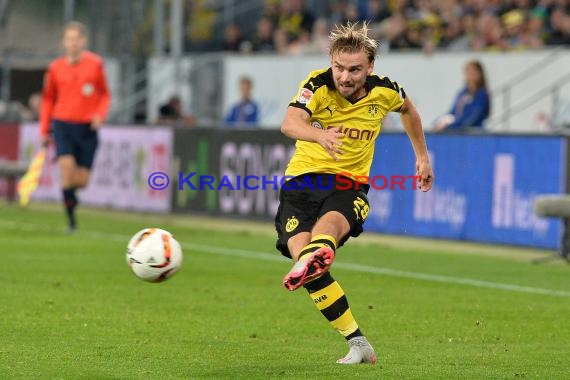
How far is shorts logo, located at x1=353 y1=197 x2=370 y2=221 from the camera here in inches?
340

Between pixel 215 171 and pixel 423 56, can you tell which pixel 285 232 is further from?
pixel 423 56

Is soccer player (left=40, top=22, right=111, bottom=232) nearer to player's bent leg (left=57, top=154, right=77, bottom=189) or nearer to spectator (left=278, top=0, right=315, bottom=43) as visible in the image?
player's bent leg (left=57, top=154, right=77, bottom=189)

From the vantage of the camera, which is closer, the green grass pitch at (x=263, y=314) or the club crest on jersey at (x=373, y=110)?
the green grass pitch at (x=263, y=314)

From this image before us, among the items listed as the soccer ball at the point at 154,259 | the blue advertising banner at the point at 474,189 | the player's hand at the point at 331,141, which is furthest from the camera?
the blue advertising banner at the point at 474,189

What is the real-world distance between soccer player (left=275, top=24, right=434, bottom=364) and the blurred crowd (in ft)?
42.6

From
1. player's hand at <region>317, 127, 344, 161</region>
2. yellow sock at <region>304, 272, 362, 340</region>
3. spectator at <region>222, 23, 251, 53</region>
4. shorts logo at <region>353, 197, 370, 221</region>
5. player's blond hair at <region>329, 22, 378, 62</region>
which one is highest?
spectator at <region>222, 23, 251, 53</region>

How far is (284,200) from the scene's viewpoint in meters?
8.80

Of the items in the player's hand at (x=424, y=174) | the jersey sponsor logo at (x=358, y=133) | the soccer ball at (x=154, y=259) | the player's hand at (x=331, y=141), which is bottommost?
the soccer ball at (x=154, y=259)

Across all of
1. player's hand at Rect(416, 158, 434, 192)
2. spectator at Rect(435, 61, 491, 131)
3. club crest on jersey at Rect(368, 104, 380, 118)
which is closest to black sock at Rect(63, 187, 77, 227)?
spectator at Rect(435, 61, 491, 131)

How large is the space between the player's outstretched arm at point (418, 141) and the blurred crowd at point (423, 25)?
12.7 m

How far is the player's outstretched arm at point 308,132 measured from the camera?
26.3ft

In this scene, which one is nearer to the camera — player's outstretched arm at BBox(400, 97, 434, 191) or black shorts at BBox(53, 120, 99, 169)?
player's outstretched arm at BBox(400, 97, 434, 191)

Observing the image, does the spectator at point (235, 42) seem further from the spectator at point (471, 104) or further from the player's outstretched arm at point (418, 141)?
the player's outstretched arm at point (418, 141)

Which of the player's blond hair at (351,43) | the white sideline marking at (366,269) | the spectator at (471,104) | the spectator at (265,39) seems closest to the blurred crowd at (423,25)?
the spectator at (265,39)
